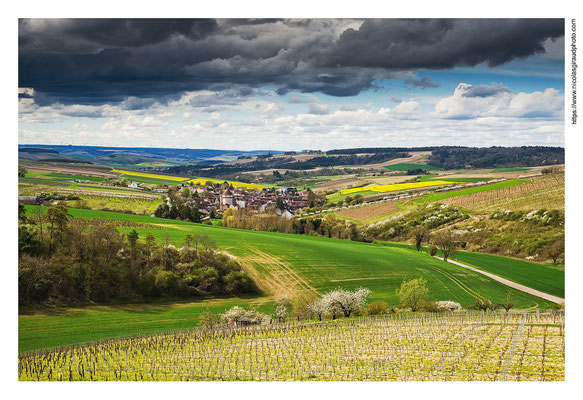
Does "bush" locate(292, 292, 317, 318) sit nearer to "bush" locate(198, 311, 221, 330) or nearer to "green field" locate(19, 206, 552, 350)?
"green field" locate(19, 206, 552, 350)

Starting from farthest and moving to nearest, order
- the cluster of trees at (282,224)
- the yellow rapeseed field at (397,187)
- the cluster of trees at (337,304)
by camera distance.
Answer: the yellow rapeseed field at (397,187)
the cluster of trees at (282,224)
the cluster of trees at (337,304)

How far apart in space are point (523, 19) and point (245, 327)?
12.3 m

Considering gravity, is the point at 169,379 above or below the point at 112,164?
below

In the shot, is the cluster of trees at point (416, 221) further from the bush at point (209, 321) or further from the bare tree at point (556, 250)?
the bush at point (209, 321)

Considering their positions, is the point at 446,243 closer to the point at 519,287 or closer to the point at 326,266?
the point at 519,287

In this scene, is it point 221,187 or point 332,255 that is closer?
point 332,255

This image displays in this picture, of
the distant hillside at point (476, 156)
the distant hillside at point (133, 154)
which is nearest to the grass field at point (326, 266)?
the distant hillside at point (133, 154)

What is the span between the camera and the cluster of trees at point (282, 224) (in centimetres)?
2308

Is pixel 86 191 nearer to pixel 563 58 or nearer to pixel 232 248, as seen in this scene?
pixel 232 248

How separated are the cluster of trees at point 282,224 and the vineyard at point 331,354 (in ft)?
30.6

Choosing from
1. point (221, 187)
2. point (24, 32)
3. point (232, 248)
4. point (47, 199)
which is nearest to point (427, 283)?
point (232, 248)

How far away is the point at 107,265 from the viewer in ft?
48.4

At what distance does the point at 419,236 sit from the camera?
78.4 ft

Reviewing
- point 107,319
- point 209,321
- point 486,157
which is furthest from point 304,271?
point 486,157
